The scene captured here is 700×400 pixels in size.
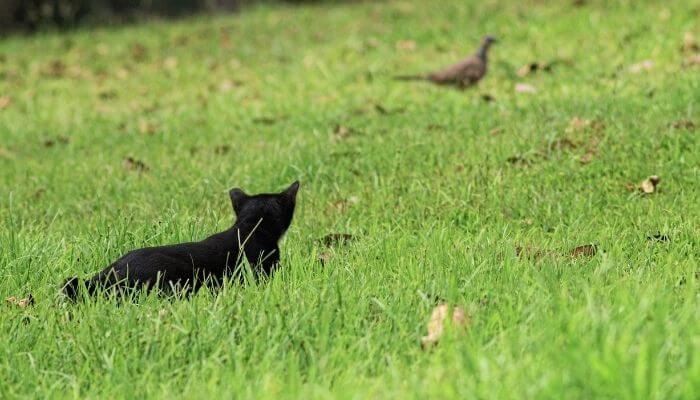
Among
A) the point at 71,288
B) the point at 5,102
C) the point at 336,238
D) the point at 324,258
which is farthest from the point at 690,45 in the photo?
the point at 5,102

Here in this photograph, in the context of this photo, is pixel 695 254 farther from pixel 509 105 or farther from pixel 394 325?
pixel 509 105

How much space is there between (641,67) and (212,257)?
5.31 metres

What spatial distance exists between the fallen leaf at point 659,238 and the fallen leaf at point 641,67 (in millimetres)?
3868

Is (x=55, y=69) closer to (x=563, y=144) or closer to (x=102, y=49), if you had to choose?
(x=102, y=49)

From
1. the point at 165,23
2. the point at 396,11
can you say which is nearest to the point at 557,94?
the point at 396,11

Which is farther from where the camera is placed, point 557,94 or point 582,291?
point 557,94

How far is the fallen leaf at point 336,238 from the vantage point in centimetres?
463

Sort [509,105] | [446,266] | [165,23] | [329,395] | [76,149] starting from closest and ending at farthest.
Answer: [329,395], [446,266], [509,105], [76,149], [165,23]

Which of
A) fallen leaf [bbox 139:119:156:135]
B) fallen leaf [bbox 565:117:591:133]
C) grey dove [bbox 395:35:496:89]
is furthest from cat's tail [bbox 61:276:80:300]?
grey dove [bbox 395:35:496:89]

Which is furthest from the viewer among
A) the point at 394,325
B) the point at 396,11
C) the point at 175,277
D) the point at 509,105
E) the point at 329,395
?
the point at 396,11

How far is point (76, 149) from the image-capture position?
7906 millimetres

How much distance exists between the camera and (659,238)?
14.0ft

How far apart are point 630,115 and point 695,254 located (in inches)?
93.0

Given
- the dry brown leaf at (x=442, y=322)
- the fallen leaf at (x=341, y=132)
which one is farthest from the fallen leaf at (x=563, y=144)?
the dry brown leaf at (x=442, y=322)
